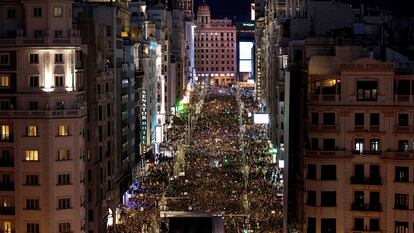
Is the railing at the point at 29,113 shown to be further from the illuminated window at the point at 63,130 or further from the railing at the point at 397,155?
the railing at the point at 397,155

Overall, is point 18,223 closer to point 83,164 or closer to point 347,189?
point 83,164

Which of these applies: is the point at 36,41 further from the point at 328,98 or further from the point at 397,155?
the point at 397,155

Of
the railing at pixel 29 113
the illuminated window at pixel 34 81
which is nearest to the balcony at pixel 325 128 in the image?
the railing at pixel 29 113

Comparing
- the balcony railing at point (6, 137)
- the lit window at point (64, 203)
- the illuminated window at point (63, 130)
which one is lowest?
the lit window at point (64, 203)

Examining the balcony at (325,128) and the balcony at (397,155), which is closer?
the balcony at (397,155)

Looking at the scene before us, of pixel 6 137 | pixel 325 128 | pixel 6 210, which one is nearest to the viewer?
pixel 6 210

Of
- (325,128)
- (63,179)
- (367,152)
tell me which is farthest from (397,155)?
(63,179)
